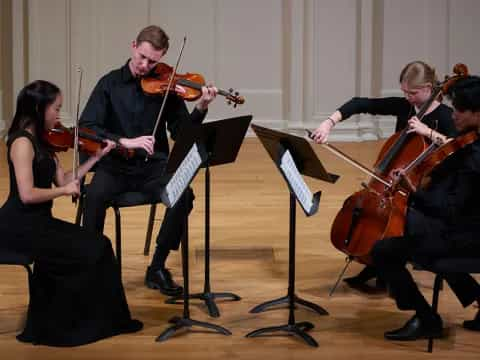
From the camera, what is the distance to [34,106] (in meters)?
3.59

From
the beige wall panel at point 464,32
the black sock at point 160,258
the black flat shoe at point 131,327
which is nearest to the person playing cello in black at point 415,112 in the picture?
the black sock at point 160,258

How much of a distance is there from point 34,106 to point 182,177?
0.65 meters

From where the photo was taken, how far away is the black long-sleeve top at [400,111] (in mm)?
4062

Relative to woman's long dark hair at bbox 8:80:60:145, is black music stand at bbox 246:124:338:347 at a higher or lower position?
lower

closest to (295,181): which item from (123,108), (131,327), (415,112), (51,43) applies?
(131,327)

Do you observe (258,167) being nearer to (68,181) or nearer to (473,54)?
(473,54)

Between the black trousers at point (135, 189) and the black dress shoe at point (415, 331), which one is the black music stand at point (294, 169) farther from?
the black trousers at point (135, 189)

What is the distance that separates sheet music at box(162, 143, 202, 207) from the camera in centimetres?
332

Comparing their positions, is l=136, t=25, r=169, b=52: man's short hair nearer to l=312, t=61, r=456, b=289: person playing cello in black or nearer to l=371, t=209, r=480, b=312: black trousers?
l=312, t=61, r=456, b=289: person playing cello in black

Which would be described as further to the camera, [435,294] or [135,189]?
[135,189]

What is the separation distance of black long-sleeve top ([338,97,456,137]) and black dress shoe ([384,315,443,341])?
2.86 feet

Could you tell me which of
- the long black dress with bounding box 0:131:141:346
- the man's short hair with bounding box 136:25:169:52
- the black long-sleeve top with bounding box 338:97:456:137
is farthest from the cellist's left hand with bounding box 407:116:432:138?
the long black dress with bounding box 0:131:141:346

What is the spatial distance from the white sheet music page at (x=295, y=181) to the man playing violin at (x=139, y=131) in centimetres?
81

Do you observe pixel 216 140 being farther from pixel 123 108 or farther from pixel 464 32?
pixel 464 32
